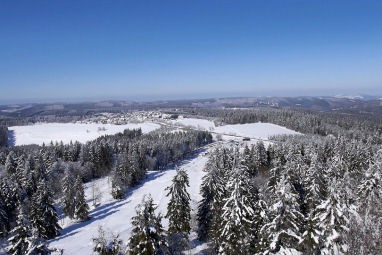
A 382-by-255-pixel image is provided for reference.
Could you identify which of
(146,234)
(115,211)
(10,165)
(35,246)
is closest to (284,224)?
(146,234)

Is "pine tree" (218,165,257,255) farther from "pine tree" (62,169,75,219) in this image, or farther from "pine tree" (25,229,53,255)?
"pine tree" (62,169,75,219)

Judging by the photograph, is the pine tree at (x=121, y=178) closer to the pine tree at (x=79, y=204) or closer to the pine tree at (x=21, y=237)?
the pine tree at (x=79, y=204)

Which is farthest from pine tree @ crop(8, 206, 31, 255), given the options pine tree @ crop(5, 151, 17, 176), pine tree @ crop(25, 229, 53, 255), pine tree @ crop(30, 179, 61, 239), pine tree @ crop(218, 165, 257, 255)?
pine tree @ crop(5, 151, 17, 176)

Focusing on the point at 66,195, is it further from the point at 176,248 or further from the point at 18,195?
the point at 176,248

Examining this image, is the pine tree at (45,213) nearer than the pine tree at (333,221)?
No

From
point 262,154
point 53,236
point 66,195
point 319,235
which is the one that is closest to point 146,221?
point 319,235

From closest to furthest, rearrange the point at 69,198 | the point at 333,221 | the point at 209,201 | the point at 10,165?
the point at 333,221, the point at 209,201, the point at 69,198, the point at 10,165

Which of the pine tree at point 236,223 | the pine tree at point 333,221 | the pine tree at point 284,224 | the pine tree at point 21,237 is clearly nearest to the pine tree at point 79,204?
the pine tree at point 21,237

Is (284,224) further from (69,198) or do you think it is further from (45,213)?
(69,198)
